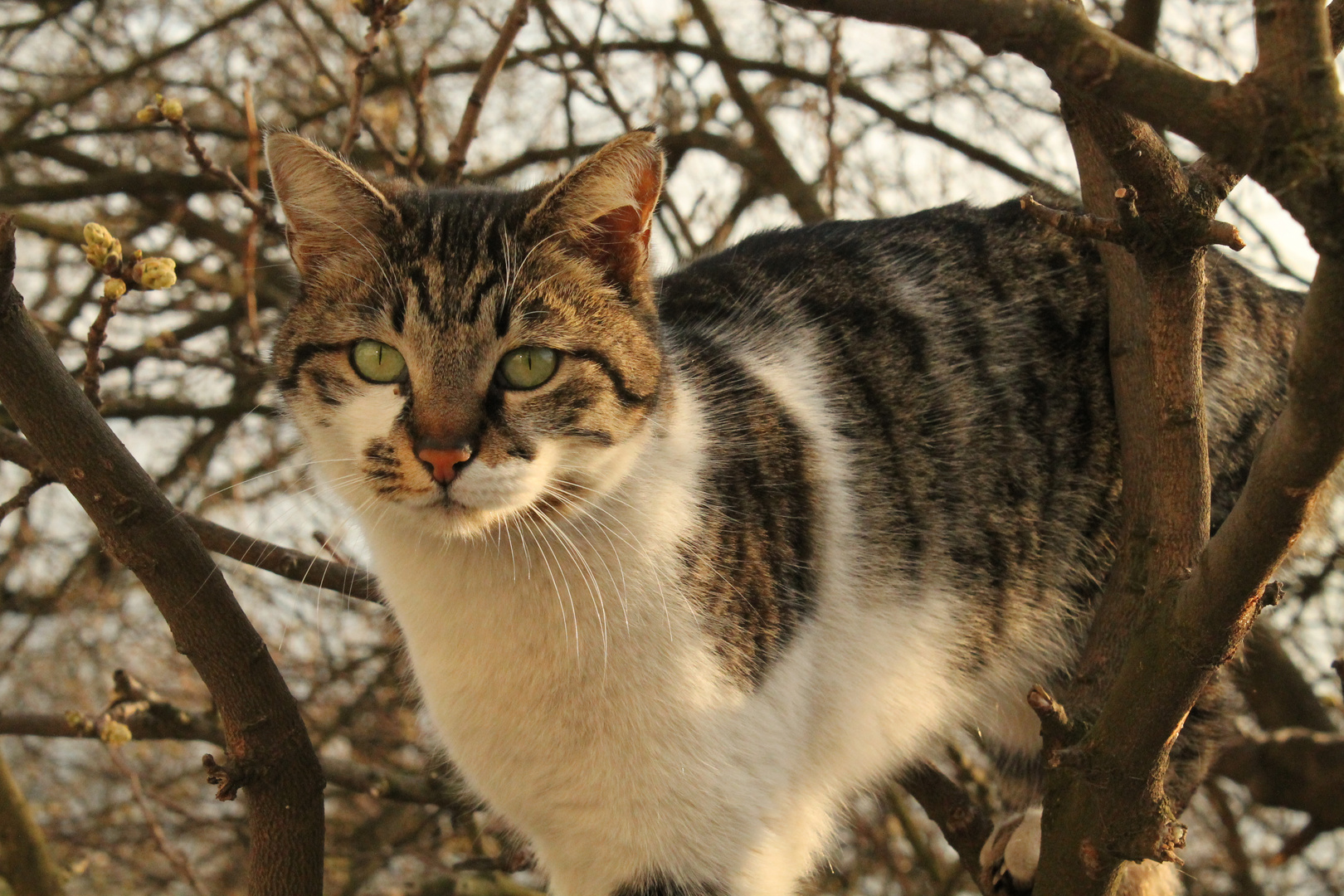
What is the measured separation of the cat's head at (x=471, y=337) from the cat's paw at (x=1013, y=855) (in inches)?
46.6

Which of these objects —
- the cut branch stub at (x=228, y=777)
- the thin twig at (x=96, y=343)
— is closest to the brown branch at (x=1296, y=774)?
the cut branch stub at (x=228, y=777)

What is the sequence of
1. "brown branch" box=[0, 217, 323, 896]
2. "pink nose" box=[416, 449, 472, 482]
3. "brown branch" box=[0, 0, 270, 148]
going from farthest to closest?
1. "brown branch" box=[0, 0, 270, 148]
2. "pink nose" box=[416, 449, 472, 482]
3. "brown branch" box=[0, 217, 323, 896]

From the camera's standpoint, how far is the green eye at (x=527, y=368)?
2127mm

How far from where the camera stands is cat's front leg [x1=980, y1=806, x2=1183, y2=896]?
2.52m

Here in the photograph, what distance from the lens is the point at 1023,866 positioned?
8.25 ft

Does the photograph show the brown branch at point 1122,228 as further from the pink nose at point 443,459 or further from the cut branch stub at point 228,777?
the cut branch stub at point 228,777

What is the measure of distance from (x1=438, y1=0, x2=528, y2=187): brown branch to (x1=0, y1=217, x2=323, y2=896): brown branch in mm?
1477

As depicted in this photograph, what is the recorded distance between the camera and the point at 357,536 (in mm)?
2467

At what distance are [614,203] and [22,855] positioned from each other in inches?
85.2

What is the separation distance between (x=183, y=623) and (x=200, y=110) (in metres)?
3.40

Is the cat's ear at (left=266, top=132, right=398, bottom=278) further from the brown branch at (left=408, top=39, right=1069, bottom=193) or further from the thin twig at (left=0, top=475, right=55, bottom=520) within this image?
the brown branch at (left=408, top=39, right=1069, bottom=193)

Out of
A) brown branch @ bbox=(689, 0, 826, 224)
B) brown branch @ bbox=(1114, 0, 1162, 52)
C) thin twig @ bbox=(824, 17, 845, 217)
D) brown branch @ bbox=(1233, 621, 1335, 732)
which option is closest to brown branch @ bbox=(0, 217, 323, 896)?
thin twig @ bbox=(824, 17, 845, 217)

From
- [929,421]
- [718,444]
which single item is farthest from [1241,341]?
[718,444]

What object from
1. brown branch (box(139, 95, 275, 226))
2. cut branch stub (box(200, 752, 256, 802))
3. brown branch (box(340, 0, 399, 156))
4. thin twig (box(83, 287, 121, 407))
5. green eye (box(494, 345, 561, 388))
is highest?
brown branch (box(340, 0, 399, 156))
